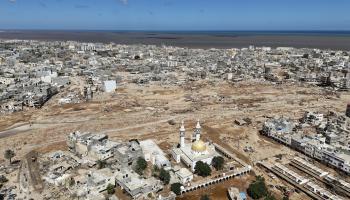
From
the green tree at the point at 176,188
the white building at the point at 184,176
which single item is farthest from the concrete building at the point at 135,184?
the white building at the point at 184,176

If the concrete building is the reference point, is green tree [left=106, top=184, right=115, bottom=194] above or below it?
below

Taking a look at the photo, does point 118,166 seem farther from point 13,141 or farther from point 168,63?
point 168,63

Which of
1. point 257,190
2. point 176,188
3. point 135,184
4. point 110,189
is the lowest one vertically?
point 110,189

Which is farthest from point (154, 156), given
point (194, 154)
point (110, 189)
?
point (110, 189)

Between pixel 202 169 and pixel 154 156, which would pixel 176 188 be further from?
pixel 154 156

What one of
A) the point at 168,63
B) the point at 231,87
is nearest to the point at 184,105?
the point at 231,87

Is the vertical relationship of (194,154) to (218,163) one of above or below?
above

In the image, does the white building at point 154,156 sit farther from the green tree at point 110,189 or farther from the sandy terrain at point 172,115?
the green tree at point 110,189

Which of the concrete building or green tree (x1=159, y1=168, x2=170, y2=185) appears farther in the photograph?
green tree (x1=159, y1=168, x2=170, y2=185)

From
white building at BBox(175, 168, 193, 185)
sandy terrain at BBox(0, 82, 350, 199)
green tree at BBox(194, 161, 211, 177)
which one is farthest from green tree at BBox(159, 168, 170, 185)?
green tree at BBox(194, 161, 211, 177)

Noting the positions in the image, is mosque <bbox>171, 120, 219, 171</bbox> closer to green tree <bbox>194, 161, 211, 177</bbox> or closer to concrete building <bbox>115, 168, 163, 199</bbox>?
green tree <bbox>194, 161, 211, 177</bbox>
